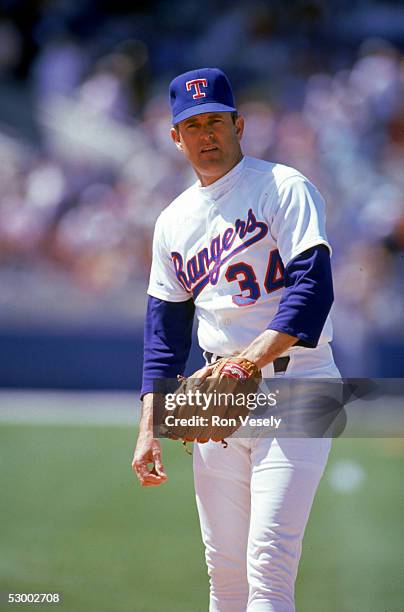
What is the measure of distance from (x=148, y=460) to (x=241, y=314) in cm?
46

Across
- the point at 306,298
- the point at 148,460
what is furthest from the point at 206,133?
the point at 148,460

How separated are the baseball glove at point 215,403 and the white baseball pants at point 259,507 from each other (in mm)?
58

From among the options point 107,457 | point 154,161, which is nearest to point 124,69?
point 154,161

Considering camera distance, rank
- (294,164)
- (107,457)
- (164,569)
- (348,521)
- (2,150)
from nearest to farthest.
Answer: (164,569)
(348,521)
(107,457)
(294,164)
(2,150)

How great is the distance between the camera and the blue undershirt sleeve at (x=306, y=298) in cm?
210

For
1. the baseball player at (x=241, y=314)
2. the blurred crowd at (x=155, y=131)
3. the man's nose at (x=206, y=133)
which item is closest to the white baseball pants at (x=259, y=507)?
the baseball player at (x=241, y=314)

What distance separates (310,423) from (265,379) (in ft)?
0.53

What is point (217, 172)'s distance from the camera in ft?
7.75

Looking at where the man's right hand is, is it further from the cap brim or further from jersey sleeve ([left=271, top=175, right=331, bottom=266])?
the cap brim

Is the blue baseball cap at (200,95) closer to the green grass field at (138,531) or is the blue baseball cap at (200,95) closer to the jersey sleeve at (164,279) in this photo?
the jersey sleeve at (164,279)

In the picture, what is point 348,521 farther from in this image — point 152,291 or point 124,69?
point 124,69

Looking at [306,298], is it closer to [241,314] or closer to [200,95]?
[241,314]

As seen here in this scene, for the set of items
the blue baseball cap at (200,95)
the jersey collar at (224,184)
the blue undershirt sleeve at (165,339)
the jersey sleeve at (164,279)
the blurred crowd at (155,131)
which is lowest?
the blue undershirt sleeve at (165,339)

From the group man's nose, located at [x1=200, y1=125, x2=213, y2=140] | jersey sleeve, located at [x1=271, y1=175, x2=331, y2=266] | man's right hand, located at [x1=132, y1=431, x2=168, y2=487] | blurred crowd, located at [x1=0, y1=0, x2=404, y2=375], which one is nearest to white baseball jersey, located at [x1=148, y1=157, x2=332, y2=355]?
jersey sleeve, located at [x1=271, y1=175, x2=331, y2=266]
